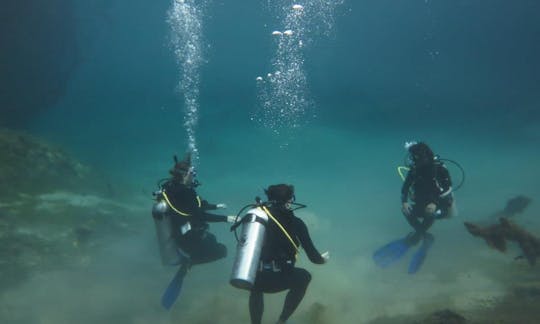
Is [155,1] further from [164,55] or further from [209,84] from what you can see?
[209,84]

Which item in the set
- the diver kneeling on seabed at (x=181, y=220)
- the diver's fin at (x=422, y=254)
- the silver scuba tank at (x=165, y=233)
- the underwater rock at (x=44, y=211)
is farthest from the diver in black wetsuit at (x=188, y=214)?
the underwater rock at (x=44, y=211)

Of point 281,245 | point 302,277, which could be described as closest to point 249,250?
point 281,245

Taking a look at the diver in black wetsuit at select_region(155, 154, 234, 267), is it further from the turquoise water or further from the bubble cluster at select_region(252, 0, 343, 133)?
the bubble cluster at select_region(252, 0, 343, 133)

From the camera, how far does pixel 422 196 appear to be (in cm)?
855

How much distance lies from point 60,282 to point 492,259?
1697 cm

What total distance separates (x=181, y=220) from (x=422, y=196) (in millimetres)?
5711

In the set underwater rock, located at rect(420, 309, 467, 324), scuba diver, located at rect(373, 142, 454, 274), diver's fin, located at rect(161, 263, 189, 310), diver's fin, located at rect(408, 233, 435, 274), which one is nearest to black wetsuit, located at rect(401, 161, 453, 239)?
scuba diver, located at rect(373, 142, 454, 274)

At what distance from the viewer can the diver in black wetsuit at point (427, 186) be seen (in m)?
8.22

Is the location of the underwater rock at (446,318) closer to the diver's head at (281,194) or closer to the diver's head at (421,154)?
the diver's head at (281,194)

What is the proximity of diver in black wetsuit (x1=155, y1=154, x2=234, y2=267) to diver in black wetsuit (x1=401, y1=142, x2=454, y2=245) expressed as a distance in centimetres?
461

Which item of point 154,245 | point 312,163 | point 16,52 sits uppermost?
point 312,163

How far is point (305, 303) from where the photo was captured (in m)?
10.4

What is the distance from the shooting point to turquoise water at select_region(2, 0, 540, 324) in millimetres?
11367

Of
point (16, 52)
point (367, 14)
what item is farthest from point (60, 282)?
point (367, 14)
